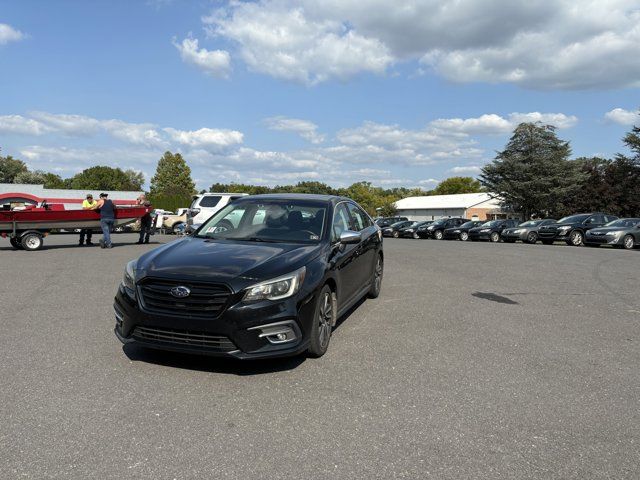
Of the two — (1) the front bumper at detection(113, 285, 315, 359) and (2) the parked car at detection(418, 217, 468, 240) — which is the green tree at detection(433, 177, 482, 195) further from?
(1) the front bumper at detection(113, 285, 315, 359)

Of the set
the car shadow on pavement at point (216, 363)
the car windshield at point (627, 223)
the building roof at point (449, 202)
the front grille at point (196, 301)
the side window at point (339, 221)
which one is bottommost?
the car shadow on pavement at point (216, 363)

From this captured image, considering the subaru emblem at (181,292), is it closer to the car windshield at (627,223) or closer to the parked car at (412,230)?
the car windshield at (627,223)

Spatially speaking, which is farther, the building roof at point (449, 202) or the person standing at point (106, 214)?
the building roof at point (449, 202)

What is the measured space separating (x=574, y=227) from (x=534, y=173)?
33.2 m

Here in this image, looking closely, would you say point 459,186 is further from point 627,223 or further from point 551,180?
point 627,223

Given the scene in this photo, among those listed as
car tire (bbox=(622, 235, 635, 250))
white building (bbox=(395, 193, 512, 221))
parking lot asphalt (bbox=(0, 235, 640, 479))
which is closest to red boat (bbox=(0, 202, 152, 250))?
parking lot asphalt (bbox=(0, 235, 640, 479))

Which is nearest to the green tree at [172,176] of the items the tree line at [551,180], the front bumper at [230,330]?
the tree line at [551,180]

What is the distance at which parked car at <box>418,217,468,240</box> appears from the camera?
37591 mm

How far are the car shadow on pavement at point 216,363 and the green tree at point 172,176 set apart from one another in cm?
8714

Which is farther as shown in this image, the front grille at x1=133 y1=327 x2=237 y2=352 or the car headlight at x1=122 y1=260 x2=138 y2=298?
the car headlight at x1=122 y1=260 x2=138 y2=298

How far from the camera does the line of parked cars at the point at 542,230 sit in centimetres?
2325

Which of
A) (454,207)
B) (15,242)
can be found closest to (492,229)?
(15,242)

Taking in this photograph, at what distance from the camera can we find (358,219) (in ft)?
23.6

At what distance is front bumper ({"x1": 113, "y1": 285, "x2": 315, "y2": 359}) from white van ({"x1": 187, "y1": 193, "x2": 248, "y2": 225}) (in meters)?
15.3
